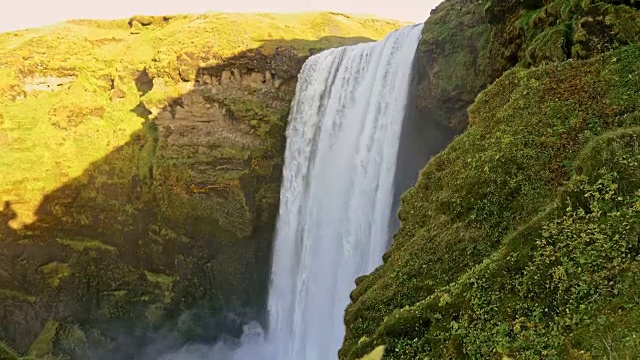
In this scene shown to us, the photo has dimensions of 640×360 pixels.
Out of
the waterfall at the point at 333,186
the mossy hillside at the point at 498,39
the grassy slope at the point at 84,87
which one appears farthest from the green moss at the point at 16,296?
the mossy hillside at the point at 498,39

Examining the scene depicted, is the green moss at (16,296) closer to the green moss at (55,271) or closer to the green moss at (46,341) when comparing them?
the green moss at (55,271)

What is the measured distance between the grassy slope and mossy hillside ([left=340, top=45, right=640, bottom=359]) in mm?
22201

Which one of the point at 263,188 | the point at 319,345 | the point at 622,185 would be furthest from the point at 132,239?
the point at 622,185

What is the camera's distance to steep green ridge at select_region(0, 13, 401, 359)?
27141 millimetres

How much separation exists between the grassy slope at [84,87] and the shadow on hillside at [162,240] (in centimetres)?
96

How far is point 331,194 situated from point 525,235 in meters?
17.5

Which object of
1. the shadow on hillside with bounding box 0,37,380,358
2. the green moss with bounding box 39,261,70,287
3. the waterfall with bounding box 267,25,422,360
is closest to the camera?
the waterfall with bounding box 267,25,422,360

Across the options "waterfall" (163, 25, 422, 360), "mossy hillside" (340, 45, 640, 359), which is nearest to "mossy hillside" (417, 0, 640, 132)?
"mossy hillside" (340, 45, 640, 359)

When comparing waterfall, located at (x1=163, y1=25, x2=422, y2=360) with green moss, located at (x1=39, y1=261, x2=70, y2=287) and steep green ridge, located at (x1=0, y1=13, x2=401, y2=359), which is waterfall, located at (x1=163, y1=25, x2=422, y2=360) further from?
green moss, located at (x1=39, y1=261, x2=70, y2=287)

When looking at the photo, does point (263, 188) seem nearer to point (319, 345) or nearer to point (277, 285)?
point (277, 285)

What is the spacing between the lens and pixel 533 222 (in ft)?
18.2

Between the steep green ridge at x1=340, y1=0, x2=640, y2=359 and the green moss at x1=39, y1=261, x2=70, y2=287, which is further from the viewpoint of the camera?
the green moss at x1=39, y1=261, x2=70, y2=287

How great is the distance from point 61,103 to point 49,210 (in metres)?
7.01

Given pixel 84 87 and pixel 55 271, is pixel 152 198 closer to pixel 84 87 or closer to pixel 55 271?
pixel 55 271
